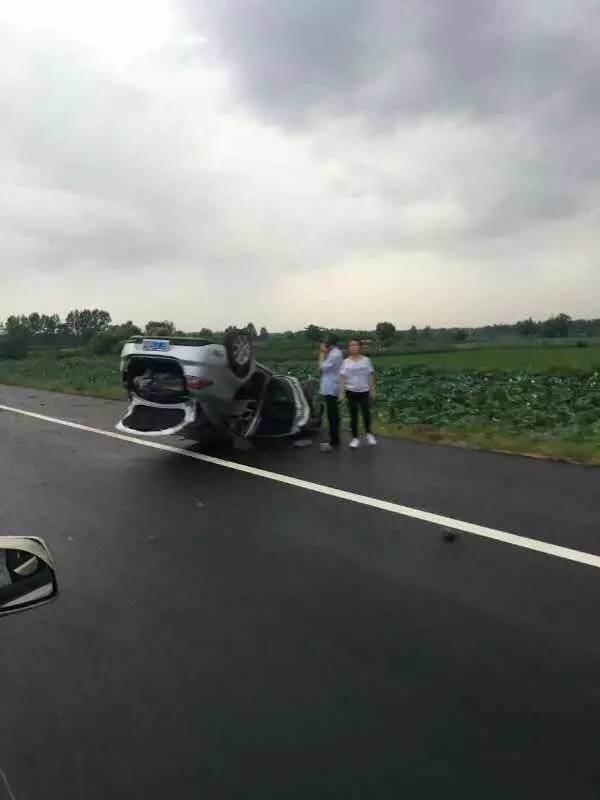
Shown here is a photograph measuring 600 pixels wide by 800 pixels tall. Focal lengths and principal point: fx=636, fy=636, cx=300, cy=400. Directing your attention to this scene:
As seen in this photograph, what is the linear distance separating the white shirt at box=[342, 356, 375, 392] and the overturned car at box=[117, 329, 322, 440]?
1.04 m

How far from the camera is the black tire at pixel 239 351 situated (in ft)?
28.2

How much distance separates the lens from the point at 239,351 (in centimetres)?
881

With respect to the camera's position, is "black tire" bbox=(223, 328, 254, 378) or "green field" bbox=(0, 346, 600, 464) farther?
"green field" bbox=(0, 346, 600, 464)

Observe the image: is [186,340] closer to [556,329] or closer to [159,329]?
[159,329]

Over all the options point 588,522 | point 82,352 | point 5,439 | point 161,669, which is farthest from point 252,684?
point 82,352

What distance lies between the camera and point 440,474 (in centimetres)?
722

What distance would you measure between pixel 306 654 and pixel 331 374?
257 inches

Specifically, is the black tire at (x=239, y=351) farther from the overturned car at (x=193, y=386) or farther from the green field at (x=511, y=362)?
the green field at (x=511, y=362)

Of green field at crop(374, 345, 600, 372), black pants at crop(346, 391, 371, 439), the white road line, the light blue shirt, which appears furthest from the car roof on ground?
green field at crop(374, 345, 600, 372)

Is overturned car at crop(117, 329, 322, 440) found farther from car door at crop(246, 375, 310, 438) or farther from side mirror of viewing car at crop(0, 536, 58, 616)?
side mirror of viewing car at crop(0, 536, 58, 616)

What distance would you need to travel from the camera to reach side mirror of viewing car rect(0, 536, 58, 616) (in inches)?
67.1

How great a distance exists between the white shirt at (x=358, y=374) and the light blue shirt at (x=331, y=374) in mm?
269

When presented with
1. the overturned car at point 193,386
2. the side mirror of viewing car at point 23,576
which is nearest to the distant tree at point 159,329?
the overturned car at point 193,386

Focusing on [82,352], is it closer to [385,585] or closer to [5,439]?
[5,439]
